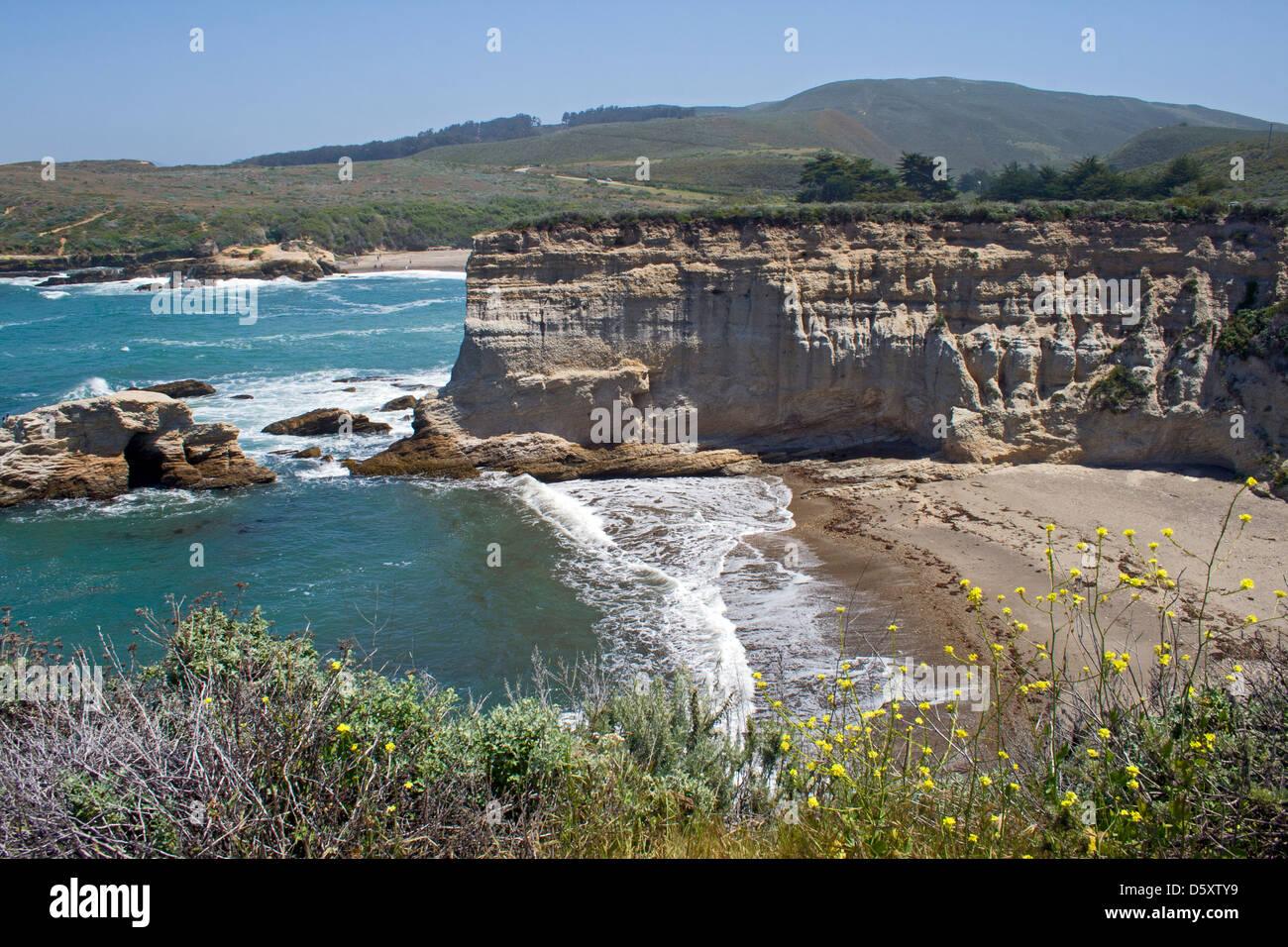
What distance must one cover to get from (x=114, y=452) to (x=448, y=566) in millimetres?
10538

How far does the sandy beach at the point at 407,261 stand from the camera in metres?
65.6

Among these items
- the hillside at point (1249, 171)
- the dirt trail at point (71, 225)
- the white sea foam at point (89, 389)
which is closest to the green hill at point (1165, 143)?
the hillside at point (1249, 171)

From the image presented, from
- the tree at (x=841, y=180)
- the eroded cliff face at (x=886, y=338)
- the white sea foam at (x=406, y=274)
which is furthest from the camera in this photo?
the white sea foam at (x=406, y=274)

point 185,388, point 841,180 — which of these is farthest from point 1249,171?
point 185,388

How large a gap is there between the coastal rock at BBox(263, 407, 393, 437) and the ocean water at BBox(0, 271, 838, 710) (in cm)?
53

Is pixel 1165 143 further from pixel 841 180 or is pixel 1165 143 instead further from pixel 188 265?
pixel 188 265

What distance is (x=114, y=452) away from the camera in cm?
2148

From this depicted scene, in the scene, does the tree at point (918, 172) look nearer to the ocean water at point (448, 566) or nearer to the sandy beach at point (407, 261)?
the ocean water at point (448, 566)

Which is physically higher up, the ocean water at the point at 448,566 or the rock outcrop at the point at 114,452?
the rock outcrop at the point at 114,452

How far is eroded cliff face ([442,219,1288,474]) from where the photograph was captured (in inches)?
792

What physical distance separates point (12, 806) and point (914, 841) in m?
4.87

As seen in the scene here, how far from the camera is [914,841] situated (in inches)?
180

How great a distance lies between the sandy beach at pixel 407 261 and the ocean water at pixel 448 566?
129ft
